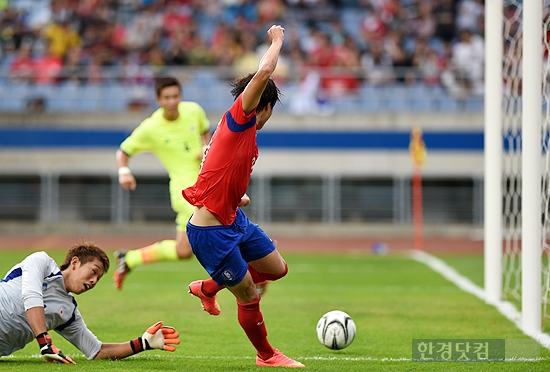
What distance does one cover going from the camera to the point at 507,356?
6.53 m

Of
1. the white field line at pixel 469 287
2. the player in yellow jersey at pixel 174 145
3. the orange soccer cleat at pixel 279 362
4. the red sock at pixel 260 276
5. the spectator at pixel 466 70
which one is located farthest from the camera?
the spectator at pixel 466 70

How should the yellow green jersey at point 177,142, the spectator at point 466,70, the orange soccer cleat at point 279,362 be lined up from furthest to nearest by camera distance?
the spectator at point 466,70 < the yellow green jersey at point 177,142 < the orange soccer cleat at point 279,362

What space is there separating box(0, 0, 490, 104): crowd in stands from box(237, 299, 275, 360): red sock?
1790 cm

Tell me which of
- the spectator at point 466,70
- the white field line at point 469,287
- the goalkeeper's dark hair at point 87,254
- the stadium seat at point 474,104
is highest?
the spectator at point 466,70

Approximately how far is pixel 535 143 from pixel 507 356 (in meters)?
2.37

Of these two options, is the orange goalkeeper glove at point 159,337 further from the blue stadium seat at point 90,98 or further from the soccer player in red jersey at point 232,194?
the blue stadium seat at point 90,98

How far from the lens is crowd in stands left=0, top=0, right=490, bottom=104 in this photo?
23859 millimetres

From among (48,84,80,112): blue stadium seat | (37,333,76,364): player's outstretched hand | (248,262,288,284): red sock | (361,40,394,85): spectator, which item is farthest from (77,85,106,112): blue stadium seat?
(37,333,76,364): player's outstretched hand

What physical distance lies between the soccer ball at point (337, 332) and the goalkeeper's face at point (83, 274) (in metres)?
1.92

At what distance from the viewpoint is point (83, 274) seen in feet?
19.2

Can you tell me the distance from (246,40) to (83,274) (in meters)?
19.4

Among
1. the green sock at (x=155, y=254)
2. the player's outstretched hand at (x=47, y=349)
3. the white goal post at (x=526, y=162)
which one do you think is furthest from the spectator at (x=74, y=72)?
the player's outstretched hand at (x=47, y=349)

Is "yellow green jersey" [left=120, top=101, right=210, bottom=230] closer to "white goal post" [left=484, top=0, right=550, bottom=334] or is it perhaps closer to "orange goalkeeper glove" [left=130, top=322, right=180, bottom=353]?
"white goal post" [left=484, top=0, right=550, bottom=334]

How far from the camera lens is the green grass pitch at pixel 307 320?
6.21 metres
